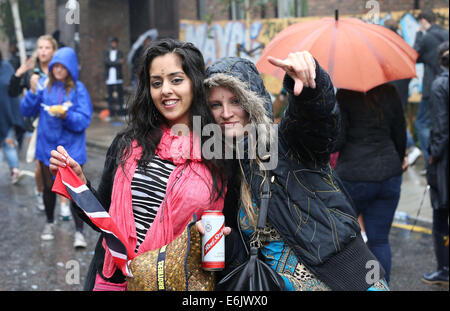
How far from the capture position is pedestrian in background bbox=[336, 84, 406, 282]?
418cm

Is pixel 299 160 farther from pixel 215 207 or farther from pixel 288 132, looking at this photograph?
pixel 215 207

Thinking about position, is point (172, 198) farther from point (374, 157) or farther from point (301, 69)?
point (374, 157)

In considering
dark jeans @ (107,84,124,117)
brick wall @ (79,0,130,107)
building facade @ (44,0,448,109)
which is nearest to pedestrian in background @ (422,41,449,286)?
building facade @ (44,0,448,109)

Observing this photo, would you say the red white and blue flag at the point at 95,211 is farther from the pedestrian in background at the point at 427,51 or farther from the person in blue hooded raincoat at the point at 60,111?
the pedestrian in background at the point at 427,51

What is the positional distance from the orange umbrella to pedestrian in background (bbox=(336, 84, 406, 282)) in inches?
14.3

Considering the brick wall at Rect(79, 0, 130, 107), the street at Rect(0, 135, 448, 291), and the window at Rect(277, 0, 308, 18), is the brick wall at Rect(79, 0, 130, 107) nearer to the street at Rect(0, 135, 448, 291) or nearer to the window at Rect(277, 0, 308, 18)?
the window at Rect(277, 0, 308, 18)

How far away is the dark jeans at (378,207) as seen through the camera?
4.18 m

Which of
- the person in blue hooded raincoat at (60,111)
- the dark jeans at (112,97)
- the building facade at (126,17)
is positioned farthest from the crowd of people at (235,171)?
the dark jeans at (112,97)

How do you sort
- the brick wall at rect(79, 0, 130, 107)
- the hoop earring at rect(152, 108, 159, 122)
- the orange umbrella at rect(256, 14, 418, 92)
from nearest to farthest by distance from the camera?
the hoop earring at rect(152, 108, 159, 122) < the orange umbrella at rect(256, 14, 418, 92) < the brick wall at rect(79, 0, 130, 107)

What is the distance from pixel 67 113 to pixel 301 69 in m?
4.17

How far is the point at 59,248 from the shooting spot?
231 inches

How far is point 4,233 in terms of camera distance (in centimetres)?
638

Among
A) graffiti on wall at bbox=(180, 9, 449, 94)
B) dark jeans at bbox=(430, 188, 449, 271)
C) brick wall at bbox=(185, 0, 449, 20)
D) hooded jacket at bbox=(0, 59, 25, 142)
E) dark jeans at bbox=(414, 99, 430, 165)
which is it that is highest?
brick wall at bbox=(185, 0, 449, 20)
